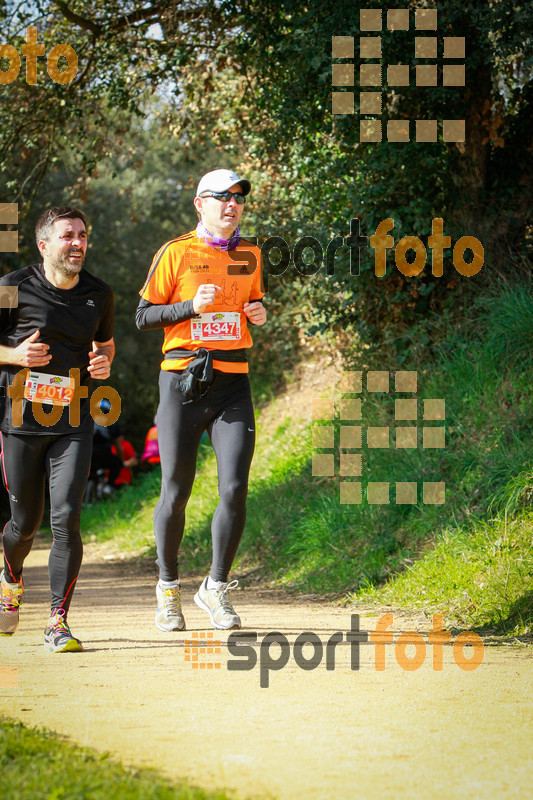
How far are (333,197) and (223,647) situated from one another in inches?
264

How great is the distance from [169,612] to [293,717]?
6.77 ft

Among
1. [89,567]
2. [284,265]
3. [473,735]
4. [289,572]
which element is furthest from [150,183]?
[473,735]

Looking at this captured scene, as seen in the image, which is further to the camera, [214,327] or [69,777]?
[214,327]

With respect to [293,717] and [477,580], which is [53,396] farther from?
[477,580]

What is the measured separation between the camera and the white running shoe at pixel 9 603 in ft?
17.8

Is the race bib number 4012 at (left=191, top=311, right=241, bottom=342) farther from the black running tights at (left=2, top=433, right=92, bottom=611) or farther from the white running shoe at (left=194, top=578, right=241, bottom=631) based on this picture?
the white running shoe at (left=194, top=578, right=241, bottom=631)

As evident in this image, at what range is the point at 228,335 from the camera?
550 cm

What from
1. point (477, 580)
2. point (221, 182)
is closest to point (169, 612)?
point (477, 580)

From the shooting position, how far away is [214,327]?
5.48 meters

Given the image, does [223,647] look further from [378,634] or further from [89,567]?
[89,567]

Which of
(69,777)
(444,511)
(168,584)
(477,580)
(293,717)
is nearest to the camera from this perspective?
(69,777)

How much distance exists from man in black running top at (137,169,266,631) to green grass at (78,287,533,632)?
167cm

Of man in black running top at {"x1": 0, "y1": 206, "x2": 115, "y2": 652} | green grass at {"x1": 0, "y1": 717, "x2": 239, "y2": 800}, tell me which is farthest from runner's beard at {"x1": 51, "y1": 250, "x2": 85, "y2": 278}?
green grass at {"x1": 0, "y1": 717, "x2": 239, "y2": 800}

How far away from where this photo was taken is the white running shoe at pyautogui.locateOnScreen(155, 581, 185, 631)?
18.5ft
